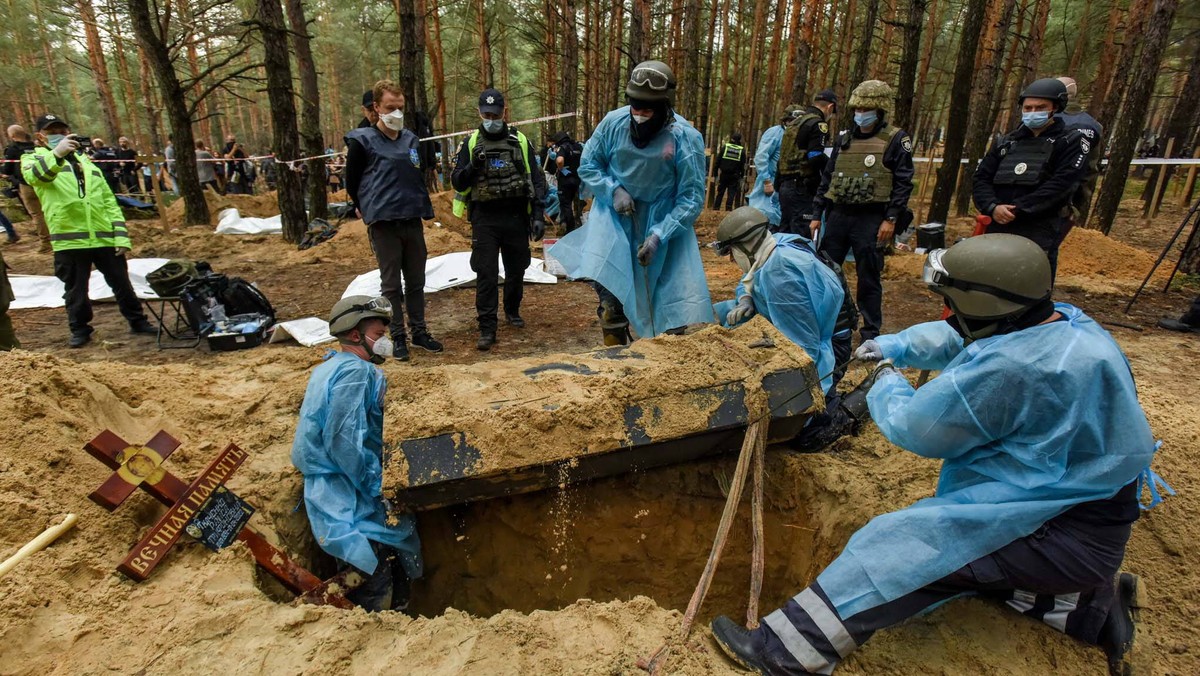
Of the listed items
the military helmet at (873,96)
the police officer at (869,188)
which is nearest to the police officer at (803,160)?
the police officer at (869,188)

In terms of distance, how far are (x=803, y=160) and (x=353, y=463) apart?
573cm

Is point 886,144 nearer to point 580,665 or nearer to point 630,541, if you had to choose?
point 630,541

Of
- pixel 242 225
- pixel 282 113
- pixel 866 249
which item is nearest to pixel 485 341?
pixel 866 249

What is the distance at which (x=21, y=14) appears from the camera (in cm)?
2439

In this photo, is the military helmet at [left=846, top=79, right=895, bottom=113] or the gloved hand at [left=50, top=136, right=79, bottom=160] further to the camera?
the gloved hand at [left=50, top=136, right=79, bottom=160]

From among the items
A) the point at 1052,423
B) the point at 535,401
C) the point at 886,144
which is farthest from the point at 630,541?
the point at 886,144

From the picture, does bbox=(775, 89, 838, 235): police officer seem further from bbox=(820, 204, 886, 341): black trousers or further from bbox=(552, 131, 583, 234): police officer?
bbox=(552, 131, 583, 234): police officer

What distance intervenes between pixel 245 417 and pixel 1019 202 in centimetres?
563

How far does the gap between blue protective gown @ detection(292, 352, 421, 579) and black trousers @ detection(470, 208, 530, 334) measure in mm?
2674

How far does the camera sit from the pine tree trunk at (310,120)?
10.1 m

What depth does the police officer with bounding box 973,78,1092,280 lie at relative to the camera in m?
4.19

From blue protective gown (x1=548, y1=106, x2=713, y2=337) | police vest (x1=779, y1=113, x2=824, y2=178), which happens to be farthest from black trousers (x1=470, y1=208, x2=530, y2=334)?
police vest (x1=779, y1=113, x2=824, y2=178)

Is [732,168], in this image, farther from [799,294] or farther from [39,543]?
[39,543]

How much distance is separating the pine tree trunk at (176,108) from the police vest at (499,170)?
26.3 feet
